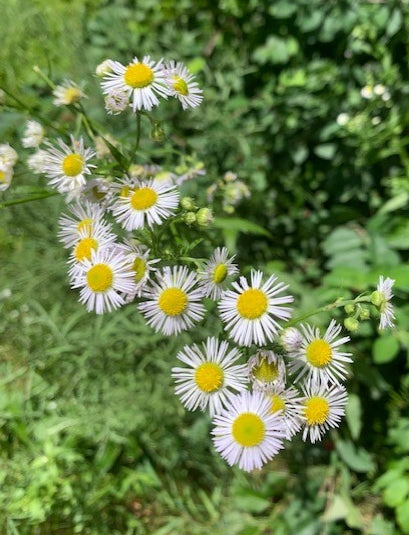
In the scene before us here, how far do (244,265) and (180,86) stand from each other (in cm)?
61

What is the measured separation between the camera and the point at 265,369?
842mm

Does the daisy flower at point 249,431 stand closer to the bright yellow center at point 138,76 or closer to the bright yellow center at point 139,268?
the bright yellow center at point 139,268

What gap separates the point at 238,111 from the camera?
72.3 inches

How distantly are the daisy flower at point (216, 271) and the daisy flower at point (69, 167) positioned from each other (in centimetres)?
27

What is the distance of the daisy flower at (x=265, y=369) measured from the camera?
2.73 feet

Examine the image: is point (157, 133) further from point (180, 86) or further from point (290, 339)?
point (290, 339)

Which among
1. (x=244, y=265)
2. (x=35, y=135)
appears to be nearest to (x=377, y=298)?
(x=244, y=265)

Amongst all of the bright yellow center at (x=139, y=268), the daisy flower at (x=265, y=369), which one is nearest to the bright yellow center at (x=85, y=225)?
the bright yellow center at (x=139, y=268)

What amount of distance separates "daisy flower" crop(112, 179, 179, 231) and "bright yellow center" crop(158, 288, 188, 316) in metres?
0.12

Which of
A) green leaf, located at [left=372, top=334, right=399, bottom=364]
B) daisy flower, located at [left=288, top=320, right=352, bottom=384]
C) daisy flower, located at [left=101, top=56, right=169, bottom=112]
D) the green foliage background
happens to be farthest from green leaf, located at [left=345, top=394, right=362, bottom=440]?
daisy flower, located at [left=101, top=56, right=169, bottom=112]

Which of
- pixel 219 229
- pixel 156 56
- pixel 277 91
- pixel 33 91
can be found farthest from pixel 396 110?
pixel 33 91

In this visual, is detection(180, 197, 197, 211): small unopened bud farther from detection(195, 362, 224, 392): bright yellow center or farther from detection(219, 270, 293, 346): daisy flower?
detection(195, 362, 224, 392): bright yellow center

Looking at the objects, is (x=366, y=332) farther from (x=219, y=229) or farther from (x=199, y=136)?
(x=199, y=136)

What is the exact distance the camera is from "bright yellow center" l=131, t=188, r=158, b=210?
3.02 ft
